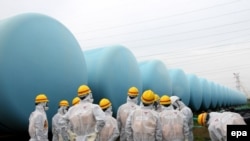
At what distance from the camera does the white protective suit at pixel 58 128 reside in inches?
257

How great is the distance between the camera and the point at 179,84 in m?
14.4

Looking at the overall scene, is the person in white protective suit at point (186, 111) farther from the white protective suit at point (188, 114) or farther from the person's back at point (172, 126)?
the person's back at point (172, 126)

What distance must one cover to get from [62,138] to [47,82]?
3.89 feet

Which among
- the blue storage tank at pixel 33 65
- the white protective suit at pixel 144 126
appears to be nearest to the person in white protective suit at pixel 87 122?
the white protective suit at pixel 144 126

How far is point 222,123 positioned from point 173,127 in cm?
136

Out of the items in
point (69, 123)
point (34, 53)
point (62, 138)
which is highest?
point (34, 53)

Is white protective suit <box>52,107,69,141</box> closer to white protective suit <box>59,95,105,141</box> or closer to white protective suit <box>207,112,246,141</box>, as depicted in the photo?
white protective suit <box>59,95,105,141</box>

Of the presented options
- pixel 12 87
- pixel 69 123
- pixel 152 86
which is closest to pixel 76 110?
pixel 69 123

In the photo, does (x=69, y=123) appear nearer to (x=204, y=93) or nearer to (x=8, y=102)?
(x=8, y=102)

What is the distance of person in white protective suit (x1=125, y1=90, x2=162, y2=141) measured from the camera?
17.6 ft

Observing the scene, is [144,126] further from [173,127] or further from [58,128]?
[58,128]

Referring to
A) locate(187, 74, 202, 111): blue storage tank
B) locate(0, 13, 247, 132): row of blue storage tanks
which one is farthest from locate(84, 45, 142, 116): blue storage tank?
locate(187, 74, 202, 111): blue storage tank

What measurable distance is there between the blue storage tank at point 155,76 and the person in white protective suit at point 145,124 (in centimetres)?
524

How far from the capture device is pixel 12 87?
5.78m
